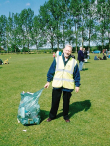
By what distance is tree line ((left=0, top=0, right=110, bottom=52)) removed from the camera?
50828 mm

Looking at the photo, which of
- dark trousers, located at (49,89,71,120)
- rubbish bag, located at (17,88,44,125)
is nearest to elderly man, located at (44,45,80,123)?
dark trousers, located at (49,89,71,120)

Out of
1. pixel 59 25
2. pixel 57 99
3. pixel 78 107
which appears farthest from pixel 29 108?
pixel 59 25

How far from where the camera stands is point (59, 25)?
183 ft

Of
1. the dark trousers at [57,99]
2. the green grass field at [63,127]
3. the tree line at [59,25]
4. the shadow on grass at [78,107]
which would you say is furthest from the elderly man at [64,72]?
the tree line at [59,25]

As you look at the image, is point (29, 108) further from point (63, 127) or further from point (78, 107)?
point (78, 107)

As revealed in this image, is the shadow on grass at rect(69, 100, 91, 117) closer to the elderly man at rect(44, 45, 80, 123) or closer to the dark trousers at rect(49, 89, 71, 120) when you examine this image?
the dark trousers at rect(49, 89, 71, 120)

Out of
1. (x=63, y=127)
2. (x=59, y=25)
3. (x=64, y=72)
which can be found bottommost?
(x=63, y=127)

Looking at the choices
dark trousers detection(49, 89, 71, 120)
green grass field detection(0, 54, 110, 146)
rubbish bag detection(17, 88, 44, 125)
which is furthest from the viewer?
dark trousers detection(49, 89, 71, 120)

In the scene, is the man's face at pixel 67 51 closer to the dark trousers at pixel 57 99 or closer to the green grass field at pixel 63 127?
the dark trousers at pixel 57 99

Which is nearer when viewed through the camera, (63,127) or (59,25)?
(63,127)

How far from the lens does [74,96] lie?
642 cm

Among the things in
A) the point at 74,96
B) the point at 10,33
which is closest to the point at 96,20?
the point at 10,33

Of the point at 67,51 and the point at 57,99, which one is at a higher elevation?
the point at 67,51

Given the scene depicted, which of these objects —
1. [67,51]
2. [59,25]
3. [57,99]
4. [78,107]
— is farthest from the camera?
[59,25]
